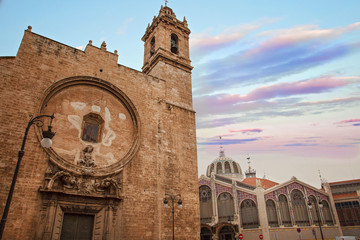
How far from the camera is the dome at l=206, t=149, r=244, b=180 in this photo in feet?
149

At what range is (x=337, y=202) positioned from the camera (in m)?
34.0

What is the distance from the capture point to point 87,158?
40.9ft

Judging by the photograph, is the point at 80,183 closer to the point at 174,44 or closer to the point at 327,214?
the point at 174,44

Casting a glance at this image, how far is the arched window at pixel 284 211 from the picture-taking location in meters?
28.4

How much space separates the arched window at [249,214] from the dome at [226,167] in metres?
15.7

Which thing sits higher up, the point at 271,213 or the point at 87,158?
the point at 87,158

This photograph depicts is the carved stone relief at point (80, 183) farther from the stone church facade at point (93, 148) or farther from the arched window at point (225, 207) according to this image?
the arched window at point (225, 207)

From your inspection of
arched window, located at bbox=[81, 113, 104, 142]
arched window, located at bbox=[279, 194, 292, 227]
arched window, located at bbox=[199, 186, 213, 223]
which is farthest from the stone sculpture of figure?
arched window, located at bbox=[279, 194, 292, 227]

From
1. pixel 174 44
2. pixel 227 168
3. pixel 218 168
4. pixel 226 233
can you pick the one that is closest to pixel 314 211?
pixel 226 233

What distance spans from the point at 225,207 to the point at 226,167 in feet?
55.8

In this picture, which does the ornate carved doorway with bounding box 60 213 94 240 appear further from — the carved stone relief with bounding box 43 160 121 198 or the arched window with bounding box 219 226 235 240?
the arched window with bounding box 219 226 235 240

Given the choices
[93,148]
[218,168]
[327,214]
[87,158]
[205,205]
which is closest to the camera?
[87,158]

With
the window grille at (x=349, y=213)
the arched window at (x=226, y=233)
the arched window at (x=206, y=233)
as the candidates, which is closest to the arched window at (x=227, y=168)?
the arched window at (x=206, y=233)

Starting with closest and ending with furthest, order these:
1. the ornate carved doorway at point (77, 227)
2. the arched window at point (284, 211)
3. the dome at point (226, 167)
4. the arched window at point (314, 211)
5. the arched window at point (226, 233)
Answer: the ornate carved doorway at point (77, 227) → the arched window at point (284, 211) → the arched window at point (226, 233) → the arched window at point (314, 211) → the dome at point (226, 167)
